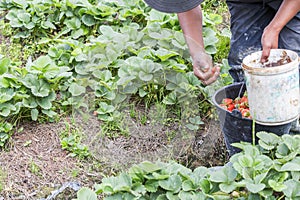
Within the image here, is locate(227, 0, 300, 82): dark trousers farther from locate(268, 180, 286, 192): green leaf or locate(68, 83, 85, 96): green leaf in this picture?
locate(268, 180, 286, 192): green leaf

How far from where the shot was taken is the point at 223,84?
10.8 feet

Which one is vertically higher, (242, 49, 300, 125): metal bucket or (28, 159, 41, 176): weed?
(242, 49, 300, 125): metal bucket

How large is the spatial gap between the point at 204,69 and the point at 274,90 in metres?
0.39

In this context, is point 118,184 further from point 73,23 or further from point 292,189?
point 73,23

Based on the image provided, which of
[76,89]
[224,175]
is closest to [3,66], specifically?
[76,89]

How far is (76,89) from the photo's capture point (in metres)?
3.31

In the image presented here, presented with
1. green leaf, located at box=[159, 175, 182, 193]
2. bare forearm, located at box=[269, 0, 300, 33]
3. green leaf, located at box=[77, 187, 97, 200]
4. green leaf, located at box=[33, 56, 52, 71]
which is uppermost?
bare forearm, located at box=[269, 0, 300, 33]

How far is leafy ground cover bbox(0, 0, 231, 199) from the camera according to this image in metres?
3.11

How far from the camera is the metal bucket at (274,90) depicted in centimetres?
256

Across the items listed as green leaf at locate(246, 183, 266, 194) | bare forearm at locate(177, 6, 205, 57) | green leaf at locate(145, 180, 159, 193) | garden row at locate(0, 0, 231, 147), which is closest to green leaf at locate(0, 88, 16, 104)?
garden row at locate(0, 0, 231, 147)

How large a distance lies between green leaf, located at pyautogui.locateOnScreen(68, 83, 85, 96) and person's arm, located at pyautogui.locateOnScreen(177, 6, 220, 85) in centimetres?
69

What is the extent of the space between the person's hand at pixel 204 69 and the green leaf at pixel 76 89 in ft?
2.34

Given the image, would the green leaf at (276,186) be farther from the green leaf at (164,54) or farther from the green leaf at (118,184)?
the green leaf at (164,54)

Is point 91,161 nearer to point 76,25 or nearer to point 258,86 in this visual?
point 258,86
